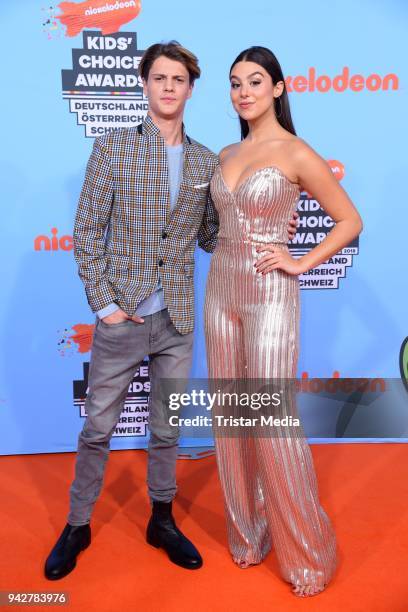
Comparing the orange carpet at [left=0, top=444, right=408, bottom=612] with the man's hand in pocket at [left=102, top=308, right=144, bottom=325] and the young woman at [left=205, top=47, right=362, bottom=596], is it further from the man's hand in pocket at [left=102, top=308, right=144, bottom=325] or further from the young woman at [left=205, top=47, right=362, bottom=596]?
the man's hand in pocket at [left=102, top=308, right=144, bottom=325]

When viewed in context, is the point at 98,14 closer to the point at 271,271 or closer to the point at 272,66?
the point at 272,66

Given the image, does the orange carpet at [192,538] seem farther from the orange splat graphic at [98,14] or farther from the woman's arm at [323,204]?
the orange splat graphic at [98,14]

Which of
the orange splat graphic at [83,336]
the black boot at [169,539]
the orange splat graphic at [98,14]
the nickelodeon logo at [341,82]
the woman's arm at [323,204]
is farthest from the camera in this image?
the orange splat graphic at [83,336]

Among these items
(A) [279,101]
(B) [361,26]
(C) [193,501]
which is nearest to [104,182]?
(A) [279,101]

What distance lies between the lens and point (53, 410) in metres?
3.52

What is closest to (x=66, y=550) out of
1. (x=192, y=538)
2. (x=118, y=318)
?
(x=192, y=538)

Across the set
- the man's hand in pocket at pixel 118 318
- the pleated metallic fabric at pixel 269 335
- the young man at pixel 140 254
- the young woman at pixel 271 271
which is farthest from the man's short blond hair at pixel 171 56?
the man's hand in pocket at pixel 118 318

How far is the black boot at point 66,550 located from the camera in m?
2.34

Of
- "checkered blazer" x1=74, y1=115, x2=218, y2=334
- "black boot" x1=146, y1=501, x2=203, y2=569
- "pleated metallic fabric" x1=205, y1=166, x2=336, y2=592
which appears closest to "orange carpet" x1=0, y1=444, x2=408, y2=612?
"black boot" x1=146, y1=501, x2=203, y2=569

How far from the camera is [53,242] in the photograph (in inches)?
132

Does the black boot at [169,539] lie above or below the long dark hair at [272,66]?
below

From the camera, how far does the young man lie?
2205 millimetres

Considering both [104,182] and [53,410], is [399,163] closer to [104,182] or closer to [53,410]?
[104,182]

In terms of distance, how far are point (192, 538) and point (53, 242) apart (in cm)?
165
